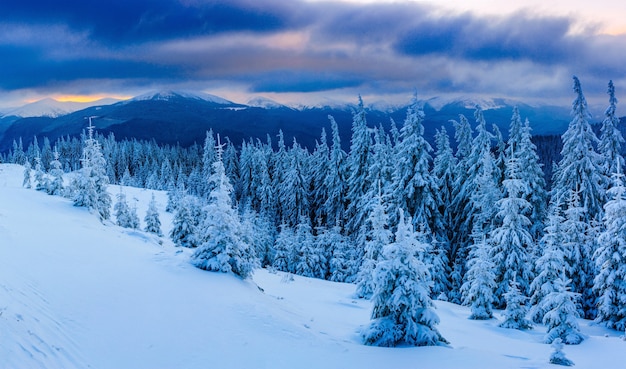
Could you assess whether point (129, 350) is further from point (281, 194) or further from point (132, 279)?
point (281, 194)

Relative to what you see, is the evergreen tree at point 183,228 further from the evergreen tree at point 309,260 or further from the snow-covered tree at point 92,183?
the evergreen tree at point 309,260

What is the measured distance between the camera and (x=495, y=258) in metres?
27.1

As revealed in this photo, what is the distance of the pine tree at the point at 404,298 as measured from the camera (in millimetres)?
12359

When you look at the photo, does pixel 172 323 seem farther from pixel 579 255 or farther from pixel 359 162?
pixel 359 162

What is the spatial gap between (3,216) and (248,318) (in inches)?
658

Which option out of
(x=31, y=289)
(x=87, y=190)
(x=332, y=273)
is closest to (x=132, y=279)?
(x=31, y=289)

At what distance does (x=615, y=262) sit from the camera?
23.1 metres

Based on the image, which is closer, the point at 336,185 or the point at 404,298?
the point at 404,298

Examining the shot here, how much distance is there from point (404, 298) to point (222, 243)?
8.43 meters

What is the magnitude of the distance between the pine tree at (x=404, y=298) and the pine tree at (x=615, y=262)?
1555cm

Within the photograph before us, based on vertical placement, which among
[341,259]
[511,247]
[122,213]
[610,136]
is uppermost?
[610,136]

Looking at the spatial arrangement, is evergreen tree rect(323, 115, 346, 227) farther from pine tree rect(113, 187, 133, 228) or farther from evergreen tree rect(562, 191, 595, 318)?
evergreen tree rect(562, 191, 595, 318)

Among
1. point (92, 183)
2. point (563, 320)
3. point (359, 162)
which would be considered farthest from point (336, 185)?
point (563, 320)

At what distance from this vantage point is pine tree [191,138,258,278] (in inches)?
687
